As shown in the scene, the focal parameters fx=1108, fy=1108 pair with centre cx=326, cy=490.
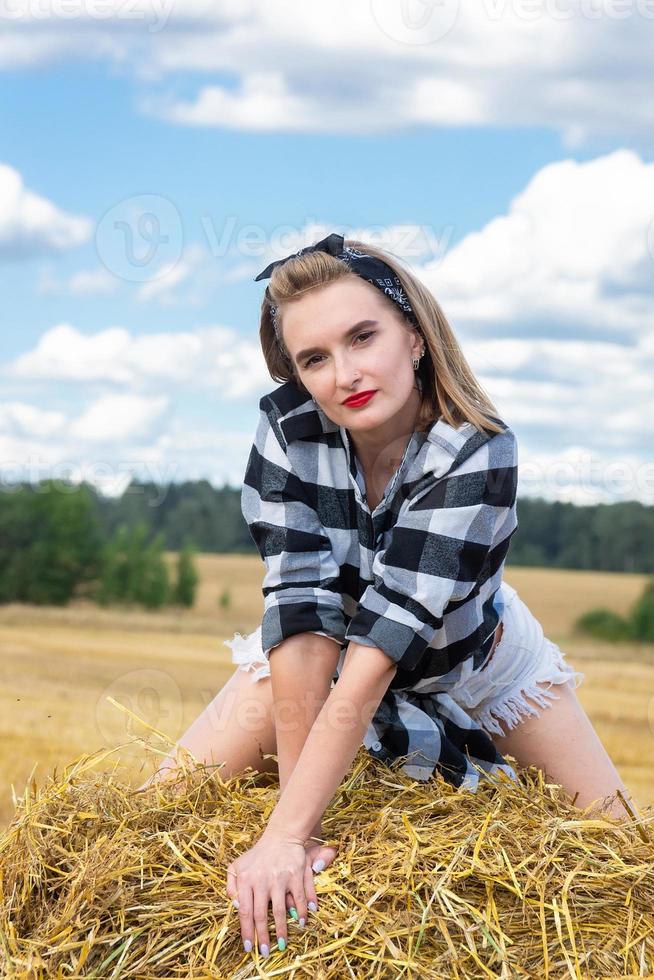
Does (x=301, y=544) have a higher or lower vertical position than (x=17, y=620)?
higher

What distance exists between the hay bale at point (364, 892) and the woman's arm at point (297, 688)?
0.15 meters

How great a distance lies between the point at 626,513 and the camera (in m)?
27.0

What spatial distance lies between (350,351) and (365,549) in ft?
1.60

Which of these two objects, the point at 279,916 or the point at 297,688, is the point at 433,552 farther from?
the point at 279,916

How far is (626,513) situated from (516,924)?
26.0 m

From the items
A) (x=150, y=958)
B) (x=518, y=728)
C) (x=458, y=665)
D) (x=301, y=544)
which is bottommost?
(x=150, y=958)

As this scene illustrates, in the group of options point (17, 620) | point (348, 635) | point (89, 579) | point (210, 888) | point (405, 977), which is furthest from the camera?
point (89, 579)

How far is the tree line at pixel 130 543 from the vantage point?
27328mm

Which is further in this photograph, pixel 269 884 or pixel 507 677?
pixel 507 677

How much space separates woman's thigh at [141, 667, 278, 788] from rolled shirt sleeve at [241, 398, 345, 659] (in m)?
0.26

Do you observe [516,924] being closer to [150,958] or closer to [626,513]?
[150,958]

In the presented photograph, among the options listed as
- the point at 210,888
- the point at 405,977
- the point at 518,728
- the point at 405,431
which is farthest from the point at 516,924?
the point at 405,431

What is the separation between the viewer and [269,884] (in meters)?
2.06

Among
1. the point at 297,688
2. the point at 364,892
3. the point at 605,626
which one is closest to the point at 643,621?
the point at 605,626
